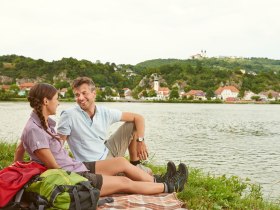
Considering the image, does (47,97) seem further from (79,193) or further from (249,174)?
(249,174)

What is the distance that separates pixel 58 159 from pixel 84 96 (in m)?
1.11

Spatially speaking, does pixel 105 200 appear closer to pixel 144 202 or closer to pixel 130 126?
pixel 144 202

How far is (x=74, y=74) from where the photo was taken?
144375 millimetres

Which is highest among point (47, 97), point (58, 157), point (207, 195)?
point (47, 97)

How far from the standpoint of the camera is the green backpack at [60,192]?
423 cm

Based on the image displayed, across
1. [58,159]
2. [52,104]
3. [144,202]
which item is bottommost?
[144,202]

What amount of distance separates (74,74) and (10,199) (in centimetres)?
14221

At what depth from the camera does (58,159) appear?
4.94 metres

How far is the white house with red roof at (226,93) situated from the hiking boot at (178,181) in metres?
167

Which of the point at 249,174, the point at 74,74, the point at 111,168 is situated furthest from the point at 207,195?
the point at 74,74

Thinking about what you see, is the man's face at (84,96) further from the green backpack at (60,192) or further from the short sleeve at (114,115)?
the green backpack at (60,192)

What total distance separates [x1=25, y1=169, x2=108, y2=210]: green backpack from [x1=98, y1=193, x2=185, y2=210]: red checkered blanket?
1.75 feet

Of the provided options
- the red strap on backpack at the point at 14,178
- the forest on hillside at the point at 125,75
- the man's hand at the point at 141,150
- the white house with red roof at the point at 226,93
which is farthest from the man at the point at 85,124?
the white house with red roof at the point at 226,93

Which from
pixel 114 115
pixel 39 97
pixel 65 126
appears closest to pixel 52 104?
pixel 39 97
